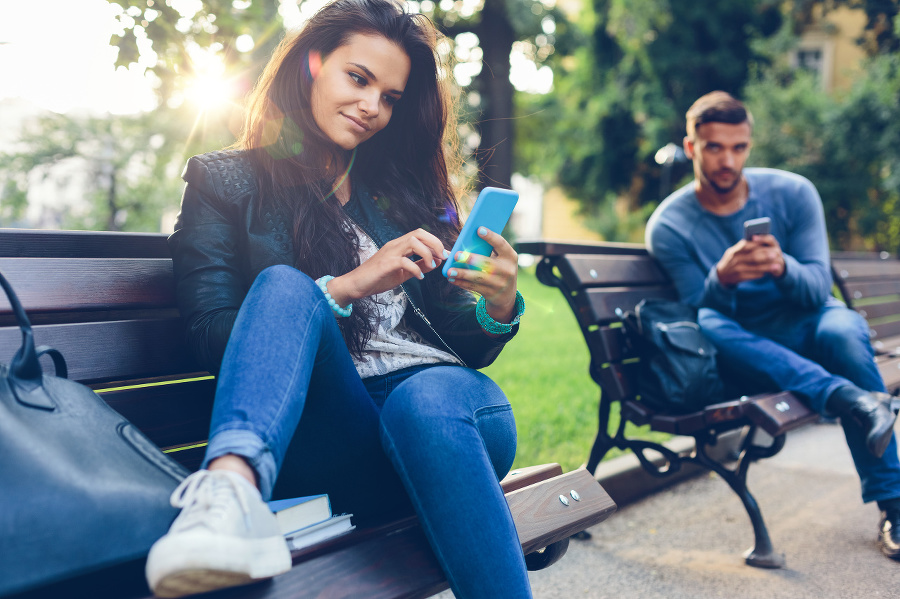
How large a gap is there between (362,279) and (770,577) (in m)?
1.98

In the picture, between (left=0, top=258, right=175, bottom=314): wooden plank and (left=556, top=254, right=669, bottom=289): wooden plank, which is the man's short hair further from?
(left=0, top=258, right=175, bottom=314): wooden plank

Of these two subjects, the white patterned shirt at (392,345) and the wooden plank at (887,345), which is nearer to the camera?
the white patterned shirt at (392,345)

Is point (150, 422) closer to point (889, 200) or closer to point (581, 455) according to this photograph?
point (581, 455)

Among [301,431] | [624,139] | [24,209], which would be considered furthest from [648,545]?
[624,139]

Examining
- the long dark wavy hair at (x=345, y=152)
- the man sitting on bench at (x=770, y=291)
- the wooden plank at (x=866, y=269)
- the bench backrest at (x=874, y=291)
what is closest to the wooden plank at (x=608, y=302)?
the man sitting on bench at (x=770, y=291)

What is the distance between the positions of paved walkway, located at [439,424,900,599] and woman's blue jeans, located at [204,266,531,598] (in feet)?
3.76

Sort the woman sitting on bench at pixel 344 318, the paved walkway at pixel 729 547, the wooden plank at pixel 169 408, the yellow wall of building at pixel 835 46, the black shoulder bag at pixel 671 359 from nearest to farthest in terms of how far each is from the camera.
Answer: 1. the woman sitting on bench at pixel 344 318
2. the wooden plank at pixel 169 408
3. the paved walkway at pixel 729 547
4. the black shoulder bag at pixel 671 359
5. the yellow wall of building at pixel 835 46

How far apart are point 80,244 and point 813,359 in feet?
9.58

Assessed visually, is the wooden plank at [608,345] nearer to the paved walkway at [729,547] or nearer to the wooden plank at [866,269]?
the paved walkway at [729,547]

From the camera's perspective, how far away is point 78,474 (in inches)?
45.9

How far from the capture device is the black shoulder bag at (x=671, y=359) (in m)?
2.84

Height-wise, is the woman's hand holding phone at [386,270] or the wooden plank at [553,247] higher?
the woman's hand holding phone at [386,270]

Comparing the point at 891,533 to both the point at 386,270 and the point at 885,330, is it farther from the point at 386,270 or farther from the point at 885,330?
the point at 885,330

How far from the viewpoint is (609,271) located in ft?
10.7
